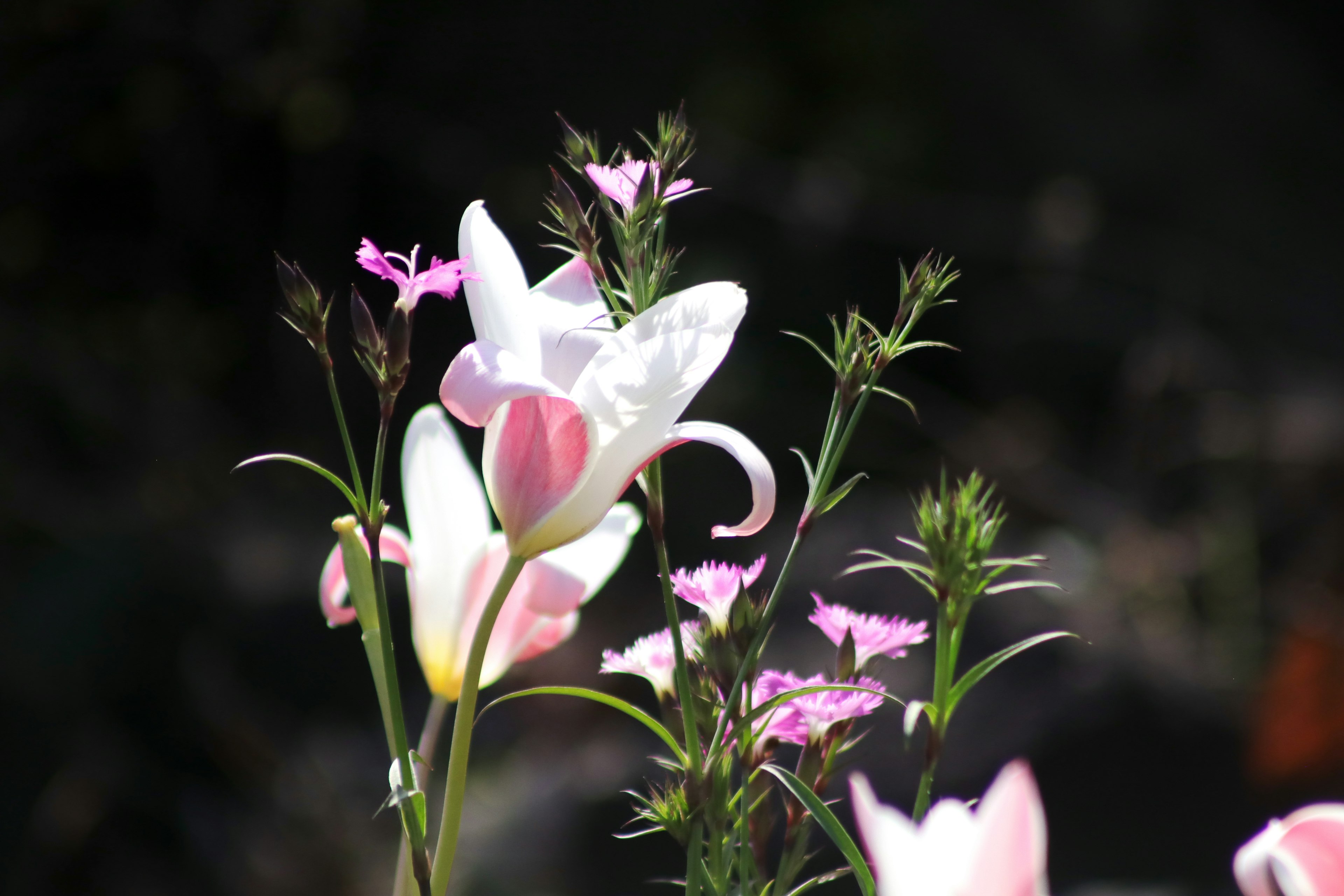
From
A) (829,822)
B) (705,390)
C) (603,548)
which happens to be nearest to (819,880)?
(829,822)

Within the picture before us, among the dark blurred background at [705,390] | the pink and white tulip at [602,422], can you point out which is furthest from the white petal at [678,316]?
the dark blurred background at [705,390]

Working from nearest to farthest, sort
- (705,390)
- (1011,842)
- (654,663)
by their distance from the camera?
1. (1011,842)
2. (654,663)
3. (705,390)

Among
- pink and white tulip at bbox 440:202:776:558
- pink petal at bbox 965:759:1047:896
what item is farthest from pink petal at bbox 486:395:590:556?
pink petal at bbox 965:759:1047:896

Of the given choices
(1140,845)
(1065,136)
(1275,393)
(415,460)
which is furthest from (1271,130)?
(415,460)

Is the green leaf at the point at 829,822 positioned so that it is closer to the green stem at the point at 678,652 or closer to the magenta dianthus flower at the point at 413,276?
the green stem at the point at 678,652

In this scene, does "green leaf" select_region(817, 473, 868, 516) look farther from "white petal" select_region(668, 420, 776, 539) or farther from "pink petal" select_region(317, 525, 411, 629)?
"pink petal" select_region(317, 525, 411, 629)

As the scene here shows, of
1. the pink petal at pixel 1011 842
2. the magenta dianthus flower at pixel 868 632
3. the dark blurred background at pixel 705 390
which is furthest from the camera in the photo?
the dark blurred background at pixel 705 390

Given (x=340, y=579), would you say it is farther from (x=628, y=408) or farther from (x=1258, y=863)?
(x=1258, y=863)
